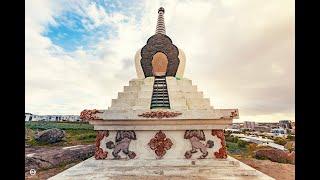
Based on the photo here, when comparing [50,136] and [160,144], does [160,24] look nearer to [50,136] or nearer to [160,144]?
[160,144]

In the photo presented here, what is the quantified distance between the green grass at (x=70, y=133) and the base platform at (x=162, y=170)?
984 cm

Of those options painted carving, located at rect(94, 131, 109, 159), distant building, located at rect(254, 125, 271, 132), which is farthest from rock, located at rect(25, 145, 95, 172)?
distant building, located at rect(254, 125, 271, 132)

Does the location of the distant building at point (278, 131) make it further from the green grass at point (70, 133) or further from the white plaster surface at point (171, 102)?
the green grass at point (70, 133)

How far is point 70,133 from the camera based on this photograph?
68.6ft

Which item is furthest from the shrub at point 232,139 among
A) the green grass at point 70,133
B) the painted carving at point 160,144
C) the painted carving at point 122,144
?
the painted carving at point 122,144

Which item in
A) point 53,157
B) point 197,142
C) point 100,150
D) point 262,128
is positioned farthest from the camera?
point 262,128

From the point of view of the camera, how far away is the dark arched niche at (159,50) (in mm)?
12861

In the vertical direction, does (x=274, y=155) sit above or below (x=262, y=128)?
below

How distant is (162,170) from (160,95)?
153 inches

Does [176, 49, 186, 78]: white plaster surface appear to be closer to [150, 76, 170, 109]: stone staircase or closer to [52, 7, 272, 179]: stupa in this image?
[150, 76, 170, 109]: stone staircase

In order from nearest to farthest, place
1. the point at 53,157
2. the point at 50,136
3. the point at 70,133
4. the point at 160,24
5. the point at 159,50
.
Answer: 1. the point at 159,50
2. the point at 53,157
3. the point at 160,24
4. the point at 50,136
5. the point at 70,133

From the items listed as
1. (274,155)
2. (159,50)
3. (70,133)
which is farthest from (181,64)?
(70,133)
